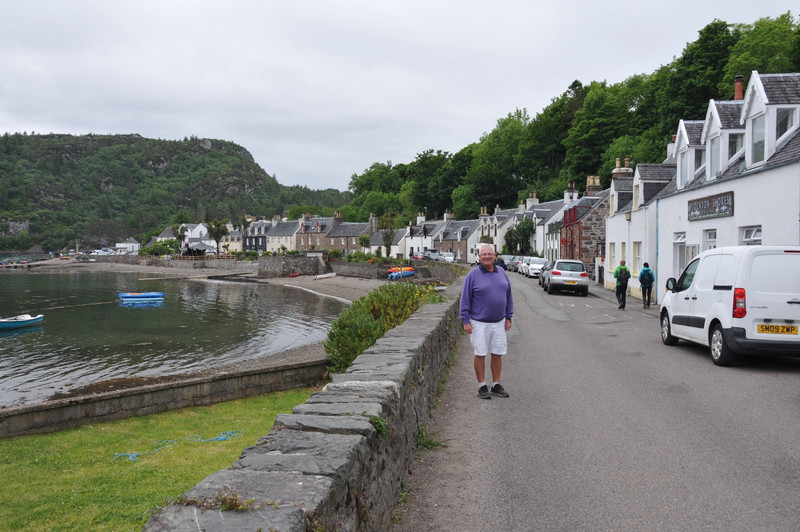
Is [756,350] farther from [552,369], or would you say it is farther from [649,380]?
[552,369]

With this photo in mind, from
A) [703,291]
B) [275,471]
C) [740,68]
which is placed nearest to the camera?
[275,471]

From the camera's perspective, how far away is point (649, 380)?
29.8 feet

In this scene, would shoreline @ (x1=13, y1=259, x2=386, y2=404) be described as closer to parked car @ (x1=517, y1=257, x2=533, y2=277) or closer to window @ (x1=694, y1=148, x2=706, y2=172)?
parked car @ (x1=517, y1=257, x2=533, y2=277)

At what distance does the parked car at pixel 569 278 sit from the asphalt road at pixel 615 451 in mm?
18541

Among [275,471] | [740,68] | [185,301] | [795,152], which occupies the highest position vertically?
[740,68]

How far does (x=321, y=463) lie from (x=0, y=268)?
475 feet

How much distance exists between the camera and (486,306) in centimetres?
734

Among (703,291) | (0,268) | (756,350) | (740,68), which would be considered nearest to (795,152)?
(703,291)

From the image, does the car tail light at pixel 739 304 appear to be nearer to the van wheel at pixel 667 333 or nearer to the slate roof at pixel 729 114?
the van wheel at pixel 667 333

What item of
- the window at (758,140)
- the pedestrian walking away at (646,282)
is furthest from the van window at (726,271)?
the pedestrian walking away at (646,282)

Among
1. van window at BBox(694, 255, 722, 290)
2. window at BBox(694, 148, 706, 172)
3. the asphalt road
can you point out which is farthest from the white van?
window at BBox(694, 148, 706, 172)

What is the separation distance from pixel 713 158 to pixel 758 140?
10.3ft

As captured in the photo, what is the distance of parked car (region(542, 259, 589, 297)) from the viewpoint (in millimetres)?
29109

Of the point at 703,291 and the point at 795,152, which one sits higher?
the point at 795,152
